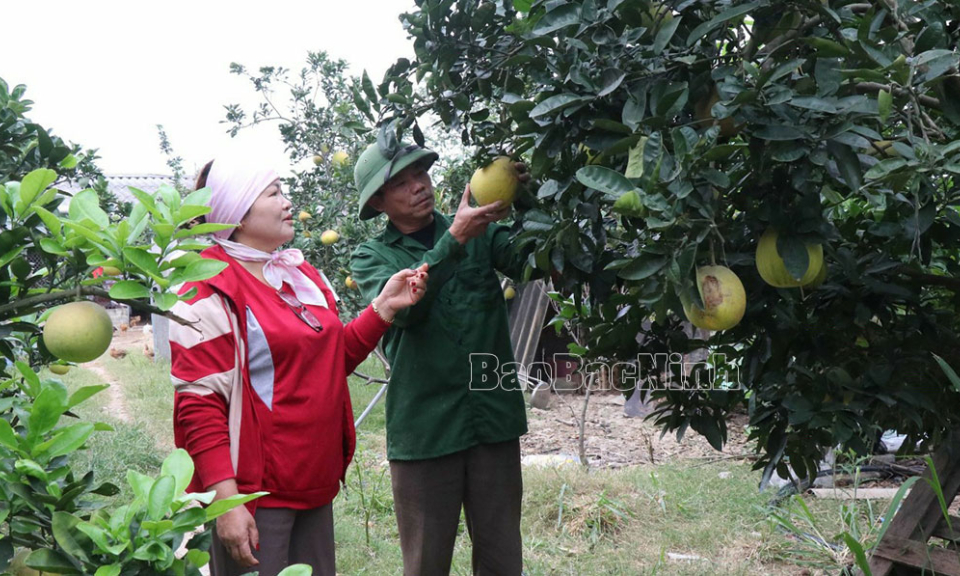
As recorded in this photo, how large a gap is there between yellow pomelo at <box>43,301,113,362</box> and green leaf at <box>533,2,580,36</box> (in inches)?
34.7

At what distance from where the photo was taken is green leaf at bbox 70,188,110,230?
1.04 metres

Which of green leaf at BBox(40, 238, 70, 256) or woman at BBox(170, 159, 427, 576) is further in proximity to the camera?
woman at BBox(170, 159, 427, 576)

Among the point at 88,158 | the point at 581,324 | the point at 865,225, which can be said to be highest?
the point at 88,158

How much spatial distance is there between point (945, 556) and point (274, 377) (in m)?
1.99

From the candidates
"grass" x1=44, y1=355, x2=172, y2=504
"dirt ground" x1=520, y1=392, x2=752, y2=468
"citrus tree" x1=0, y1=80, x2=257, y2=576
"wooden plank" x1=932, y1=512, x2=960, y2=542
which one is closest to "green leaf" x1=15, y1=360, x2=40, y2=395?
"citrus tree" x1=0, y1=80, x2=257, y2=576

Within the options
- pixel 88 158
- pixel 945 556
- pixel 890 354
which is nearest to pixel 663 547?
pixel 945 556

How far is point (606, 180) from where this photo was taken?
1422 mm

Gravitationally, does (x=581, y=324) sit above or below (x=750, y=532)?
above

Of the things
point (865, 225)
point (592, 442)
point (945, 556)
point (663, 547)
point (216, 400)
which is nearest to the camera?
point (216, 400)

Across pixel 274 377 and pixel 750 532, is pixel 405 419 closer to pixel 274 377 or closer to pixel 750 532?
pixel 274 377

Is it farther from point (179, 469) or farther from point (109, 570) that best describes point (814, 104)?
point (109, 570)

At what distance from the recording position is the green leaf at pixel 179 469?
101 centimetres

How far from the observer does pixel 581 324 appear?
2.29 metres

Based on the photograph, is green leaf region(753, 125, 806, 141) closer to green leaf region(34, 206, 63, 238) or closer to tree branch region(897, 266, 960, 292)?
tree branch region(897, 266, 960, 292)
